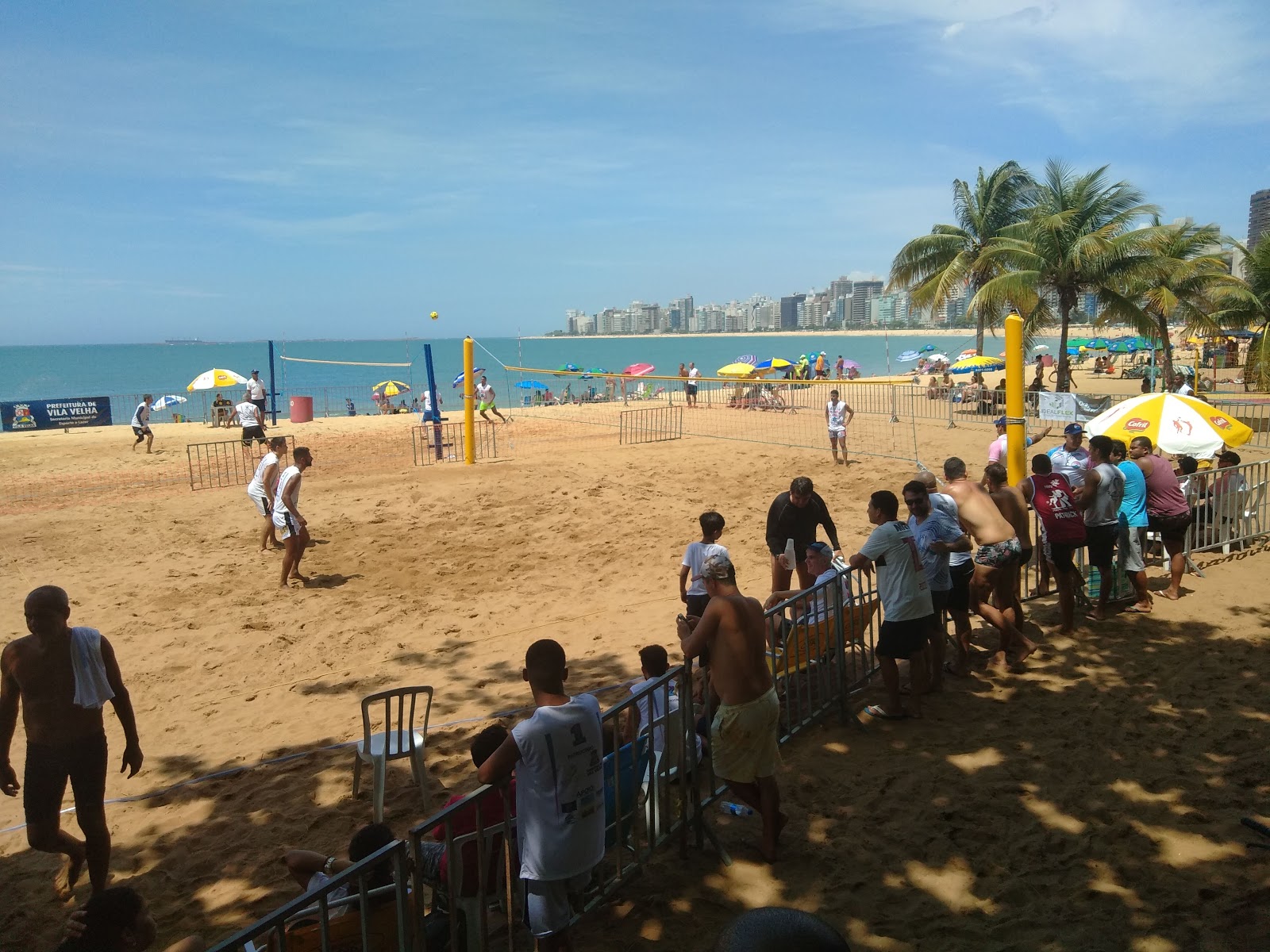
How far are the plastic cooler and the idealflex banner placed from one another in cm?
598

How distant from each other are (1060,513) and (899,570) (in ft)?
7.73

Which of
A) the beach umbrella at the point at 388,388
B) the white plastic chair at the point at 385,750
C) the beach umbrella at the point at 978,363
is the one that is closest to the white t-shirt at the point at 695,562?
the white plastic chair at the point at 385,750

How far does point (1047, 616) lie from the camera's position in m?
7.97

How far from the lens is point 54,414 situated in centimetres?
2878

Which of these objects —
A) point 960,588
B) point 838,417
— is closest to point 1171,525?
point 960,588

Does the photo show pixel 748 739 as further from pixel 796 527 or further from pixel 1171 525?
pixel 1171 525

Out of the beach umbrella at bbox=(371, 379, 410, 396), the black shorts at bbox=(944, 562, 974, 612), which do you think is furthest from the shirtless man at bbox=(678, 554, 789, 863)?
the beach umbrella at bbox=(371, 379, 410, 396)

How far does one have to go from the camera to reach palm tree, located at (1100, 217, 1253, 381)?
23.4m

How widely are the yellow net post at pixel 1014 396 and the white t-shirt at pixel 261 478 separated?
26.0 feet

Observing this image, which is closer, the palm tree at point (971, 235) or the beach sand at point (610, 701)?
the beach sand at point (610, 701)

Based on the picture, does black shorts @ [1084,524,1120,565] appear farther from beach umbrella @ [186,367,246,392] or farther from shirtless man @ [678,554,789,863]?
beach umbrella @ [186,367,246,392]

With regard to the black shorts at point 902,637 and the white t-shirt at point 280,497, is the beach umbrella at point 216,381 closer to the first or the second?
the white t-shirt at point 280,497

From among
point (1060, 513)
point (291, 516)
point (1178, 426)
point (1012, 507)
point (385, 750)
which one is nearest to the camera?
point (385, 750)

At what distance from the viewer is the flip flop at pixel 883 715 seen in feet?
19.5
